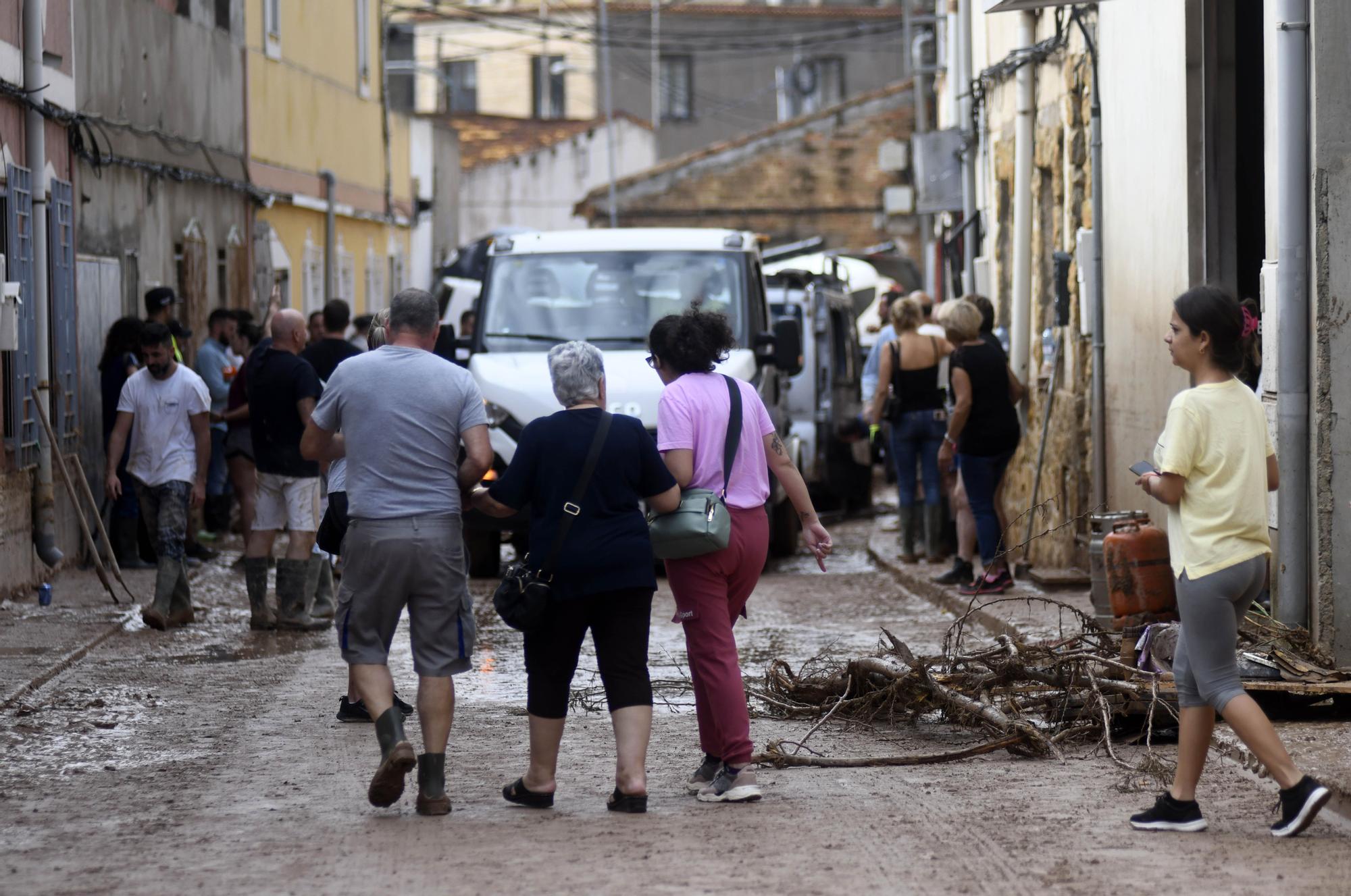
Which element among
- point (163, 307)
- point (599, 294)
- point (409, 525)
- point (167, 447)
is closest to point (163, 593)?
point (167, 447)

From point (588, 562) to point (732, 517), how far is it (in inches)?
26.7

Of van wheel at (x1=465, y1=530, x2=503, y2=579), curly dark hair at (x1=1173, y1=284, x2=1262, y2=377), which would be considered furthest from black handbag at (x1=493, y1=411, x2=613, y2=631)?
van wheel at (x1=465, y1=530, x2=503, y2=579)

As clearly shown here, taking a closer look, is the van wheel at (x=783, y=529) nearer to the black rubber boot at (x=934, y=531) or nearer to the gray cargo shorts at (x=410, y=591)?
the black rubber boot at (x=934, y=531)

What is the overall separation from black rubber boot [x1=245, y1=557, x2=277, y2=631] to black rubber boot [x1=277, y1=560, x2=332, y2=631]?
70 millimetres

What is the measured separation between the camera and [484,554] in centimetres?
1379

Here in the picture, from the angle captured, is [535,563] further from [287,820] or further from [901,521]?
[901,521]

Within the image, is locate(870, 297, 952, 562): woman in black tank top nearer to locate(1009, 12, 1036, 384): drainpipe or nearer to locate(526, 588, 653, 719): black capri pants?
locate(1009, 12, 1036, 384): drainpipe

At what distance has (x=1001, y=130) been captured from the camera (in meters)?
16.5

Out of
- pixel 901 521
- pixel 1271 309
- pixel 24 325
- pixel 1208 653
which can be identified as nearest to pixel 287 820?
pixel 1208 653

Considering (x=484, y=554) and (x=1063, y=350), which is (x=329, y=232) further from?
(x=1063, y=350)

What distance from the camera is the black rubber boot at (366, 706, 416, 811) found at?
5.89 m

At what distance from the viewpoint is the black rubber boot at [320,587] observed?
11.0m

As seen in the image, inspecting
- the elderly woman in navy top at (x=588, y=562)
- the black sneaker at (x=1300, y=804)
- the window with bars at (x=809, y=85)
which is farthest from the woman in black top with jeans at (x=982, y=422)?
the window with bars at (x=809, y=85)

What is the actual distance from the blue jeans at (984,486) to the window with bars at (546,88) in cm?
4683
